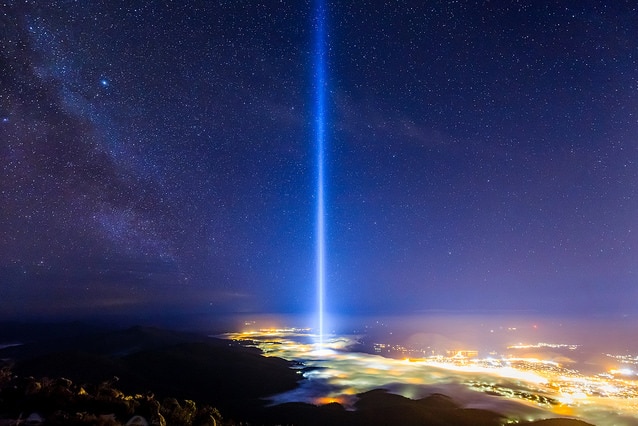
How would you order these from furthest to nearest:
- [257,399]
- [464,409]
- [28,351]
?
[28,351] → [257,399] → [464,409]

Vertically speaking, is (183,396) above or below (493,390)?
Answer: above

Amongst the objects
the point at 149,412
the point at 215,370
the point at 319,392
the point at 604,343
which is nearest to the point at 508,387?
the point at 319,392

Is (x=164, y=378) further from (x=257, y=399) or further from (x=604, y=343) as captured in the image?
(x=604, y=343)

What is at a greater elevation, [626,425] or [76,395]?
[76,395]

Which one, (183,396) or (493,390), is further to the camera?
(493,390)

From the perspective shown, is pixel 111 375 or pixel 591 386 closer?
pixel 111 375

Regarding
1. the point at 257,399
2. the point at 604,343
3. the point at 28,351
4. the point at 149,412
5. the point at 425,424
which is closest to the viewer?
the point at 149,412

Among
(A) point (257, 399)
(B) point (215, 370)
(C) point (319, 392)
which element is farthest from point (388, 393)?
(B) point (215, 370)
